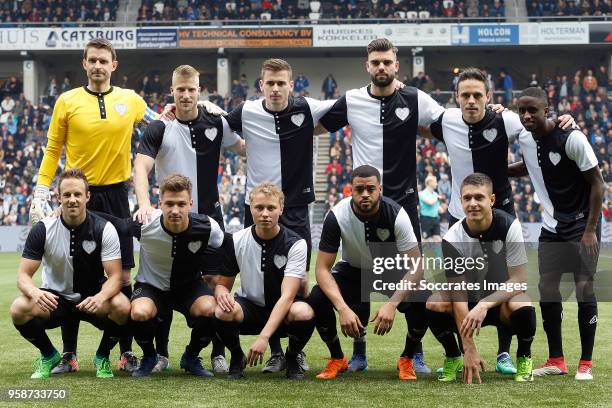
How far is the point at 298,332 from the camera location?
248 inches

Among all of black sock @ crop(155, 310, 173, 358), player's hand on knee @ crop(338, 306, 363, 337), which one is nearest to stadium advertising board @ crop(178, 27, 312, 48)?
black sock @ crop(155, 310, 173, 358)

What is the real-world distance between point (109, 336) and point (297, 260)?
1.43 metres

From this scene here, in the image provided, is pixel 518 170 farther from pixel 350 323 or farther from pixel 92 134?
pixel 92 134

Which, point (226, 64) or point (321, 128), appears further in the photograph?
point (226, 64)

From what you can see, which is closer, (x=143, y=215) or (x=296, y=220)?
(x=143, y=215)

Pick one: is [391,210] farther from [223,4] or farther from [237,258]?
[223,4]

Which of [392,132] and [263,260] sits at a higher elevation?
[392,132]

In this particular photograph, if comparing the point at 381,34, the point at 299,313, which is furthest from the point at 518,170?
the point at 381,34

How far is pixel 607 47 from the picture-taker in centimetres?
3497

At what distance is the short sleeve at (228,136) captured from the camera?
23.8ft

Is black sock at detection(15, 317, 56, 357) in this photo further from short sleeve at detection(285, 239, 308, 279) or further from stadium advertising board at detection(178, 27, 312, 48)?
stadium advertising board at detection(178, 27, 312, 48)

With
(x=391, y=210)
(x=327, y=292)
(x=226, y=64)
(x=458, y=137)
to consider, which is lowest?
(x=327, y=292)

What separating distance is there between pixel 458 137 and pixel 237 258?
6.21 ft

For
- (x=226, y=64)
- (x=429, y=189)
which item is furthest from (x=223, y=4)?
(x=429, y=189)
